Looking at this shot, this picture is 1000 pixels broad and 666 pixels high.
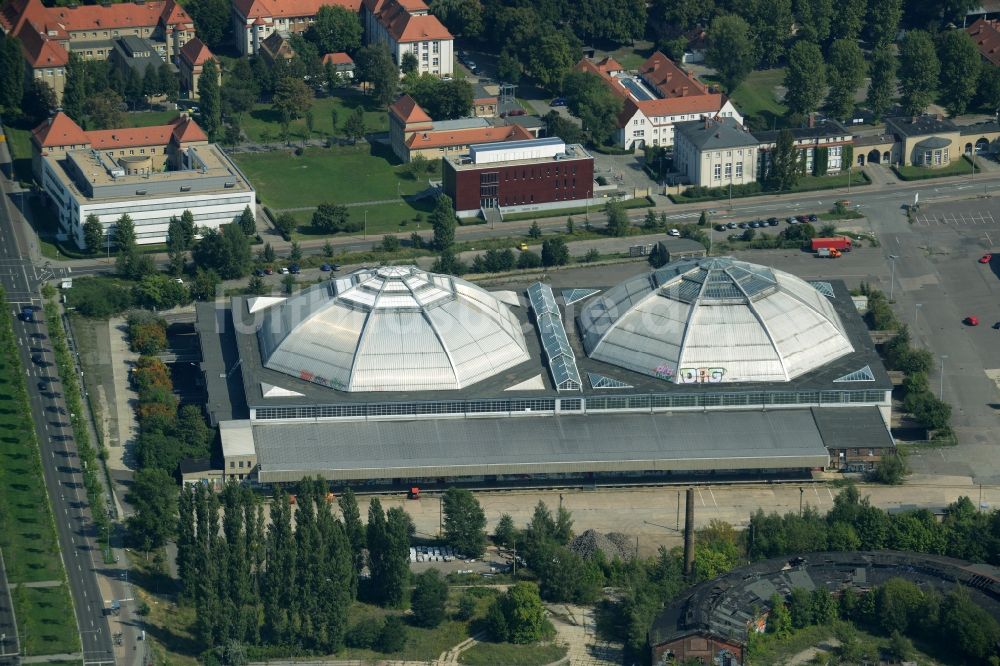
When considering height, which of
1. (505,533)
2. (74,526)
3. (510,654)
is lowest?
(510,654)

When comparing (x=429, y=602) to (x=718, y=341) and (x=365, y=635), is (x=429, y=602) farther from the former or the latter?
(x=718, y=341)

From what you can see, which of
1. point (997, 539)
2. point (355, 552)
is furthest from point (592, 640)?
point (997, 539)

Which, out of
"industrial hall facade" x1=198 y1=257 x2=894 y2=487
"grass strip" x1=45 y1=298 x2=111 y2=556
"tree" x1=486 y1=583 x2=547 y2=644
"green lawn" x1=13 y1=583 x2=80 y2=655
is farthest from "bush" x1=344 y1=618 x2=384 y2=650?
"grass strip" x1=45 y1=298 x2=111 y2=556

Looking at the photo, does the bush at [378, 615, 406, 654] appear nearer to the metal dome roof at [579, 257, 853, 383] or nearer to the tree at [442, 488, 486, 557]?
the tree at [442, 488, 486, 557]

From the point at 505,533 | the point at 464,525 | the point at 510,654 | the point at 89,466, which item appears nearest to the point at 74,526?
the point at 89,466

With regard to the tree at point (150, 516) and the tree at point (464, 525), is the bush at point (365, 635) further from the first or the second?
the tree at point (150, 516)

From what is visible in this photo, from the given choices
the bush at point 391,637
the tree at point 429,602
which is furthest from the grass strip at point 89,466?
the tree at point 429,602
